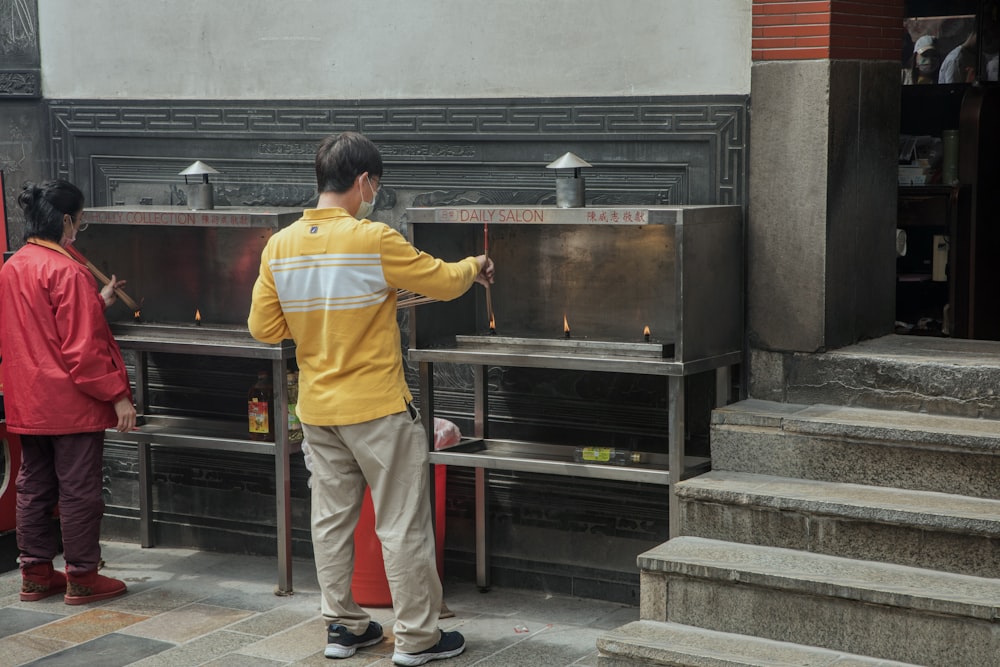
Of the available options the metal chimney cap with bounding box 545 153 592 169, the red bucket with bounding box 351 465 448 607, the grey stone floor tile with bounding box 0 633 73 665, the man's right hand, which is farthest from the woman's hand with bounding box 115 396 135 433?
the metal chimney cap with bounding box 545 153 592 169

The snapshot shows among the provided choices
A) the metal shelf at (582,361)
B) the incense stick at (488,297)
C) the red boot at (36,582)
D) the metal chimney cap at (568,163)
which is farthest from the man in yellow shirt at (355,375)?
the red boot at (36,582)

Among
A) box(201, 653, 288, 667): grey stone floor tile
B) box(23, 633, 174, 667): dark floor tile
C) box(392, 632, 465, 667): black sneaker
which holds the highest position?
box(392, 632, 465, 667): black sneaker

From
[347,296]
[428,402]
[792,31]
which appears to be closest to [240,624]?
[428,402]

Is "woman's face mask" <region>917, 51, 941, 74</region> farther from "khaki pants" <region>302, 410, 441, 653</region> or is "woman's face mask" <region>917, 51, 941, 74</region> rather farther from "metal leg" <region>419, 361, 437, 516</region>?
"khaki pants" <region>302, 410, 441, 653</region>

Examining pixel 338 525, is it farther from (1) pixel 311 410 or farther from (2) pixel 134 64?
(2) pixel 134 64

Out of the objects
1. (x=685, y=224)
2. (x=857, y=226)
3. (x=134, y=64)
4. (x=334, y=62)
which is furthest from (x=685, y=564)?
(x=134, y=64)

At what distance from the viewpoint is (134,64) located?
691cm

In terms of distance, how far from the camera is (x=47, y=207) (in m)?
6.07

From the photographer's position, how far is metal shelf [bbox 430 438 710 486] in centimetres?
530

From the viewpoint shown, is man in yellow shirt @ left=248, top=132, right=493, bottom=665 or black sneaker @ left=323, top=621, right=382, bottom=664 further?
black sneaker @ left=323, top=621, right=382, bottom=664

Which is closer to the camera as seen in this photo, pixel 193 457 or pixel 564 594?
pixel 564 594

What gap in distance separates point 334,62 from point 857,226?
2535 mm

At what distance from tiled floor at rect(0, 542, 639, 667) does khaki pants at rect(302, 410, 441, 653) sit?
214 millimetres

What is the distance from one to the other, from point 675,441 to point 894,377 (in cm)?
90
